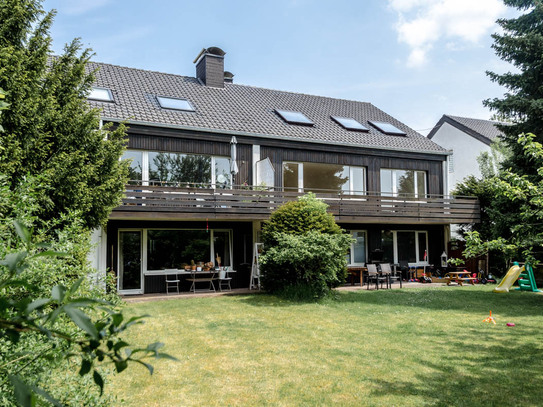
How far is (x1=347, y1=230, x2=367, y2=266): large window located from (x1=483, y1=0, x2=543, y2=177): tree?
6.00 m

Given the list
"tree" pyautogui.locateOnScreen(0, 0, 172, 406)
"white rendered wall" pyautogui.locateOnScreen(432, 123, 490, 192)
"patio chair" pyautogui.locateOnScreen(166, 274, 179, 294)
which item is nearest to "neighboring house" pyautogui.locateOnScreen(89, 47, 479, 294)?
"patio chair" pyautogui.locateOnScreen(166, 274, 179, 294)

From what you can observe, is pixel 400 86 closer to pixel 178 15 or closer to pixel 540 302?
pixel 540 302

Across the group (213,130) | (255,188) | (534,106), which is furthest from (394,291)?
(213,130)

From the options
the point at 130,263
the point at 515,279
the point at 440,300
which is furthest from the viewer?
the point at 130,263

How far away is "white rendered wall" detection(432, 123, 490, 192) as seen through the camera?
88.6 feet

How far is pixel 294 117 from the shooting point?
61.2 ft

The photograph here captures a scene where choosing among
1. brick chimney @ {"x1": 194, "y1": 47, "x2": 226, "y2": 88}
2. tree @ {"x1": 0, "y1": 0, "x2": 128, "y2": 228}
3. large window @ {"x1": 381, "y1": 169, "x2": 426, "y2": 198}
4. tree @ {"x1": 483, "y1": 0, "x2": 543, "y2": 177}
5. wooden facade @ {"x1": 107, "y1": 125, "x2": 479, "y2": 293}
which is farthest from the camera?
brick chimney @ {"x1": 194, "y1": 47, "x2": 226, "y2": 88}

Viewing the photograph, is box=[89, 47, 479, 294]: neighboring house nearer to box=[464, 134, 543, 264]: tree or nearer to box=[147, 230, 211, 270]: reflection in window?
box=[147, 230, 211, 270]: reflection in window

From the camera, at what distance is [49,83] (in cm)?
714

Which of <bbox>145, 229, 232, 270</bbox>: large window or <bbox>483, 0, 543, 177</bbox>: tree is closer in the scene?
<bbox>483, 0, 543, 177</bbox>: tree

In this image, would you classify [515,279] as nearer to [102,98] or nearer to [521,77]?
[521,77]

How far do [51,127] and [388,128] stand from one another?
16.2 meters

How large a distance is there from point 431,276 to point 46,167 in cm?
1565

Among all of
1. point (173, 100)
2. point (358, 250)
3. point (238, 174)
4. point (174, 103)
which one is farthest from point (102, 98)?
point (358, 250)
